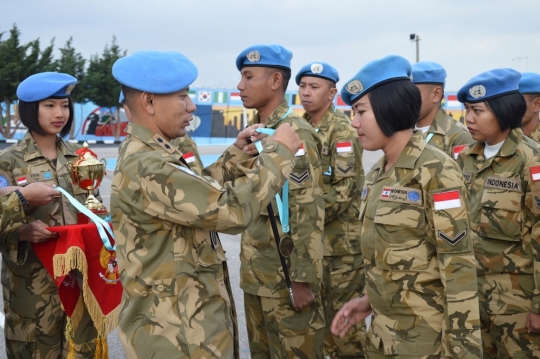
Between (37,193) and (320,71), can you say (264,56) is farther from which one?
(320,71)

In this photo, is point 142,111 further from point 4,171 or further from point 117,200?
point 4,171

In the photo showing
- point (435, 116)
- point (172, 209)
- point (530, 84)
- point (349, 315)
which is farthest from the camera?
point (435, 116)

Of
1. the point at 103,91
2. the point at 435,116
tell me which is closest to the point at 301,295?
the point at 435,116

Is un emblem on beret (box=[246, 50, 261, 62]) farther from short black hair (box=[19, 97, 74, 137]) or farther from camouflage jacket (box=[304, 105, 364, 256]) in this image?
camouflage jacket (box=[304, 105, 364, 256])

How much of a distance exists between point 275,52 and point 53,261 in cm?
186

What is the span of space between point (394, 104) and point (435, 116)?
258 cm

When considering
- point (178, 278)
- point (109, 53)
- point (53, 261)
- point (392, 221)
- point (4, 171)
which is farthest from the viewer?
point (109, 53)

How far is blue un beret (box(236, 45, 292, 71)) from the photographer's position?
13.5ft

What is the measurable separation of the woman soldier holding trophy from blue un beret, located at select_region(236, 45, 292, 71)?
46.4 inches

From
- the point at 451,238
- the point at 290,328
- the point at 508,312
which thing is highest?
the point at 451,238

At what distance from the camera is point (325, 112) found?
20.2ft

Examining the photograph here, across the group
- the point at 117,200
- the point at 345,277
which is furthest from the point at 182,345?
the point at 345,277

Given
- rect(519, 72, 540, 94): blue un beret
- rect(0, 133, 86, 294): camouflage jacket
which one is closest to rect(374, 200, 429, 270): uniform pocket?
rect(0, 133, 86, 294): camouflage jacket

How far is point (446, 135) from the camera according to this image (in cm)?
515
